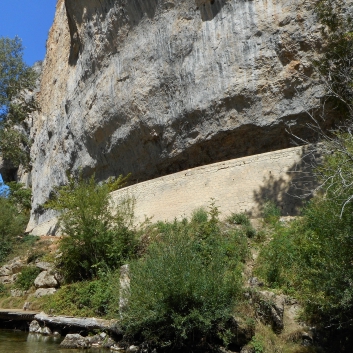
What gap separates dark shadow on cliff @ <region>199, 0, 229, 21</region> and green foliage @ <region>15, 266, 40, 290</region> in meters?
10.7

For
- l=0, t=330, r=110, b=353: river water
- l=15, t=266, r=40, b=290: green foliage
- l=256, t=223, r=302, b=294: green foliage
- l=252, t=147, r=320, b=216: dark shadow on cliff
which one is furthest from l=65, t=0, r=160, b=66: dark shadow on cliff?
l=0, t=330, r=110, b=353: river water

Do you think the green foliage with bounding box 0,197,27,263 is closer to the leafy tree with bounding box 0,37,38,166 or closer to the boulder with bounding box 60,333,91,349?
the leafy tree with bounding box 0,37,38,166

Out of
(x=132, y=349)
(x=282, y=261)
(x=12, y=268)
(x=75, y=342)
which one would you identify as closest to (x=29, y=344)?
(x=75, y=342)

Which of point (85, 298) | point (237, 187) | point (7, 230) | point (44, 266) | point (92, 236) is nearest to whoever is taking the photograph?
point (85, 298)

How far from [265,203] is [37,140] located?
70.3 feet

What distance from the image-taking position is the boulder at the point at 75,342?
448 inches

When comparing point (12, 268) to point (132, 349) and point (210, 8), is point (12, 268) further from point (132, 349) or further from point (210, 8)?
point (210, 8)

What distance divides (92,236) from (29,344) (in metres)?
3.81

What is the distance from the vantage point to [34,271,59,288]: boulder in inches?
612

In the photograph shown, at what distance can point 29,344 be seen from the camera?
11.7 m

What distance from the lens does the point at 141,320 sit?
10094mm

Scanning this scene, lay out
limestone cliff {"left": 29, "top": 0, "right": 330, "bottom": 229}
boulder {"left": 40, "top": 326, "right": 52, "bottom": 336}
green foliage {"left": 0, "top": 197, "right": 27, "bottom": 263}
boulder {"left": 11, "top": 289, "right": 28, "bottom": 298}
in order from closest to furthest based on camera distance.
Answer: boulder {"left": 40, "top": 326, "right": 52, "bottom": 336}
boulder {"left": 11, "top": 289, "right": 28, "bottom": 298}
limestone cliff {"left": 29, "top": 0, "right": 330, "bottom": 229}
green foliage {"left": 0, "top": 197, "right": 27, "bottom": 263}

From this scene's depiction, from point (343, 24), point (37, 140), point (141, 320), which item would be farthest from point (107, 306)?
point (37, 140)

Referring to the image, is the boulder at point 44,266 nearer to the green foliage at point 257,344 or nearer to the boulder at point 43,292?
the boulder at point 43,292
